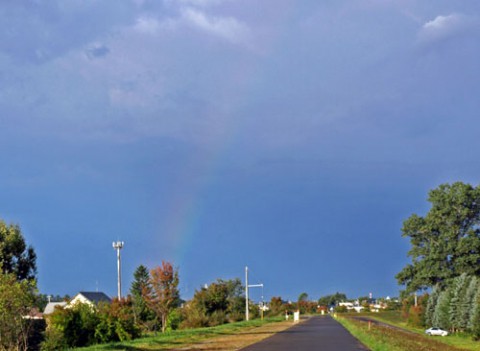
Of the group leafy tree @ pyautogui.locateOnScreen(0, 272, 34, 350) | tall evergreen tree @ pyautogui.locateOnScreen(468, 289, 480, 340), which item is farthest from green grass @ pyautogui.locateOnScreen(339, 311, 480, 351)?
leafy tree @ pyautogui.locateOnScreen(0, 272, 34, 350)

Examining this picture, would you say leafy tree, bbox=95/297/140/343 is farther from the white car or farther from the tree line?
the tree line

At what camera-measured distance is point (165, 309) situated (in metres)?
50.2

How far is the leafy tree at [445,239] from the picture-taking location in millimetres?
66000

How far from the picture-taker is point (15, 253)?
164 feet

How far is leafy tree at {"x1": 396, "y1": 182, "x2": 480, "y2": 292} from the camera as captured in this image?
66.0 metres

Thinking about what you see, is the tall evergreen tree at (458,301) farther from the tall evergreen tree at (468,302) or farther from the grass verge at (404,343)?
the grass verge at (404,343)

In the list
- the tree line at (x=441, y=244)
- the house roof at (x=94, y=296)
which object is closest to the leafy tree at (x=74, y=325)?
the tree line at (x=441, y=244)

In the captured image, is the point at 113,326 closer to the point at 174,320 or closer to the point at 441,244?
the point at 174,320

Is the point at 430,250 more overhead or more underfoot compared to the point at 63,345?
more overhead

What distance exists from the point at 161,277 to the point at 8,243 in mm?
12014

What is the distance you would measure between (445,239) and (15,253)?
4295 centimetres

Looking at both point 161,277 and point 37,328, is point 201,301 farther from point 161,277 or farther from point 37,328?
point 37,328

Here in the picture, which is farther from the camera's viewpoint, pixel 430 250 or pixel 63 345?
pixel 430 250

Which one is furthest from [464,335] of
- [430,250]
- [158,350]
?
[158,350]
